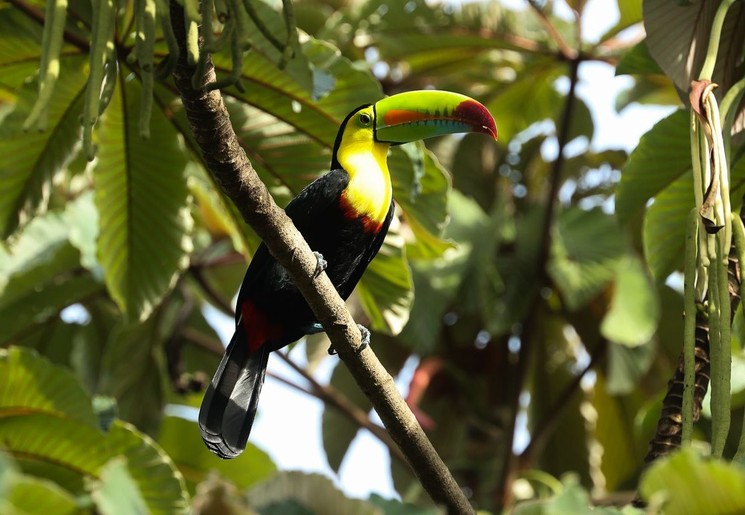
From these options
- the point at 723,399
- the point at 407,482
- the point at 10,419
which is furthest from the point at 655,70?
the point at 407,482

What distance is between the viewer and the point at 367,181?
2.96 m

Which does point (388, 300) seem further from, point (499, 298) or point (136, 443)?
point (499, 298)

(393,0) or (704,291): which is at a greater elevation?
(393,0)

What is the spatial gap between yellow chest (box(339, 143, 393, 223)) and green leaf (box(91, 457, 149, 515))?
60.7 inches

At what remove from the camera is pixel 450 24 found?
14.4 feet

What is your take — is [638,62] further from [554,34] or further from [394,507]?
[394,507]

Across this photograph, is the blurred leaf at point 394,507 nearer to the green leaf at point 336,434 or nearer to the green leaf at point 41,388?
the green leaf at point 41,388

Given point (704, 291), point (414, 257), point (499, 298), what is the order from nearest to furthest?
point (704, 291)
point (414, 257)
point (499, 298)

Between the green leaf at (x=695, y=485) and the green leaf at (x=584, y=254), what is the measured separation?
2911mm

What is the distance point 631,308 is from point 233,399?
6.31 feet

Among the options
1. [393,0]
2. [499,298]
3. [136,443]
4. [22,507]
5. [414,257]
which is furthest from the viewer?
[499,298]

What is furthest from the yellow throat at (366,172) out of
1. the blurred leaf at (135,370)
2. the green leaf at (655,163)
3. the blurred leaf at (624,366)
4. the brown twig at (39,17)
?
the blurred leaf at (624,366)

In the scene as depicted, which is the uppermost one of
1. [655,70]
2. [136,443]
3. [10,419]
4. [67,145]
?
[67,145]

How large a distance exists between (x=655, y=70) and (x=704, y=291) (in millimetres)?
975
